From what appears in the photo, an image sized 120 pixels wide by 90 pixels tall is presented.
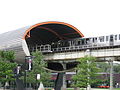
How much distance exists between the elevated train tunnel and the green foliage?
226 inches


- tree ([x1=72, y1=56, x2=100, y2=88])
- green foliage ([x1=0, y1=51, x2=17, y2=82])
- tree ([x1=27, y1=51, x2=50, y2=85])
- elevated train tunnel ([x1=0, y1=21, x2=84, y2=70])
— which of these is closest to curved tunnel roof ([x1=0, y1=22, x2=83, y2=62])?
elevated train tunnel ([x1=0, y1=21, x2=84, y2=70])

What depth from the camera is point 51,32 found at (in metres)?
65.2

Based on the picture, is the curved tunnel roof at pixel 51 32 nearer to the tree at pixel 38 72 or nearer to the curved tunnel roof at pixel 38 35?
the curved tunnel roof at pixel 38 35

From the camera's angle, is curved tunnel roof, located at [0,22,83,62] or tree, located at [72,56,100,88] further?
curved tunnel roof, located at [0,22,83,62]

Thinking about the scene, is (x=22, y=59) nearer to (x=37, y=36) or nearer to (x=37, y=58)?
(x=37, y=58)

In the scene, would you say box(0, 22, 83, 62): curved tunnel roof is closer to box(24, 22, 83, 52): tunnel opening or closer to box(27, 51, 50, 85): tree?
box(24, 22, 83, 52): tunnel opening

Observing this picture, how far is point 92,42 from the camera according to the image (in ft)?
162

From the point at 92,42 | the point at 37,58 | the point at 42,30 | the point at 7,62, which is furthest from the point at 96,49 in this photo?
the point at 42,30

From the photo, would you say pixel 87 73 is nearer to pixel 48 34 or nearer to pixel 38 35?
pixel 48 34

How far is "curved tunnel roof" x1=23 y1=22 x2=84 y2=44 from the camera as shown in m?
56.8

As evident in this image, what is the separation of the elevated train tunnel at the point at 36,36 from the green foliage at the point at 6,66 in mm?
5742

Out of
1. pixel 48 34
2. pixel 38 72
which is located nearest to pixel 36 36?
pixel 48 34

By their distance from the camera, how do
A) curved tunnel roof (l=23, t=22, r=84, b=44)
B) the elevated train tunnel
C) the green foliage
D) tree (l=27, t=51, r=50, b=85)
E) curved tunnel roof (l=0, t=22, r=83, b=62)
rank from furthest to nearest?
curved tunnel roof (l=23, t=22, r=84, b=44) < curved tunnel roof (l=0, t=22, r=83, b=62) < the elevated train tunnel < tree (l=27, t=51, r=50, b=85) < the green foliage

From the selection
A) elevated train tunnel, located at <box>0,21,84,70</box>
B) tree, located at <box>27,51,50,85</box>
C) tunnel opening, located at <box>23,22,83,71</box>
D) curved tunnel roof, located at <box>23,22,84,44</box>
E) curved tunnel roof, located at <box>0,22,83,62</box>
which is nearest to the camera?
tree, located at <box>27,51,50,85</box>
